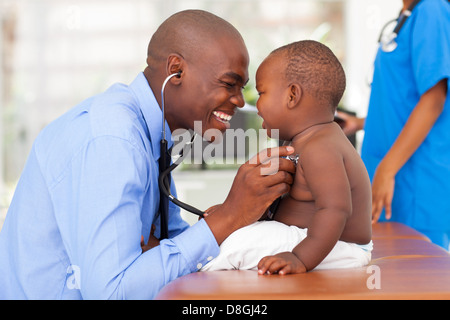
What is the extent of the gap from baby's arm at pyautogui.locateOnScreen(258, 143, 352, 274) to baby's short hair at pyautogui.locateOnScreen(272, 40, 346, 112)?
0.20 m

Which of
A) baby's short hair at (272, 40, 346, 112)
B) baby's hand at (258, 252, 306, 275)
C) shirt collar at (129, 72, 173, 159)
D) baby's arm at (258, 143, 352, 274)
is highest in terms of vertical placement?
baby's short hair at (272, 40, 346, 112)

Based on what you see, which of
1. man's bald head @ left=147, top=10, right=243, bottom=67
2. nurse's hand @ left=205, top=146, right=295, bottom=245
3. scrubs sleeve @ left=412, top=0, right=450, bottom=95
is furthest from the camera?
scrubs sleeve @ left=412, top=0, right=450, bottom=95

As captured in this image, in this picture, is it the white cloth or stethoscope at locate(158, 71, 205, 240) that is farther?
stethoscope at locate(158, 71, 205, 240)

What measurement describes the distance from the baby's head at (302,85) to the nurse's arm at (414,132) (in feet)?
1.84

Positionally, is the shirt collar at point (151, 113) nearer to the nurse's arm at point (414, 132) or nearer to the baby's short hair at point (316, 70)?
the baby's short hair at point (316, 70)

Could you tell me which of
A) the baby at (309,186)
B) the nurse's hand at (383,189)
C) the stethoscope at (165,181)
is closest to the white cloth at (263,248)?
the baby at (309,186)

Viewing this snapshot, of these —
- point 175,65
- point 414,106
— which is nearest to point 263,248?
point 175,65

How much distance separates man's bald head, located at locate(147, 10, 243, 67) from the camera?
1.37 m

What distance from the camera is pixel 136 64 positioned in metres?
5.73

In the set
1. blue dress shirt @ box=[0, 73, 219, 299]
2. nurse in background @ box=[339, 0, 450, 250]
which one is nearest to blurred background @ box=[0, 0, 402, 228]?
nurse in background @ box=[339, 0, 450, 250]

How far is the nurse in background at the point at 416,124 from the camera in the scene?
5.92 ft

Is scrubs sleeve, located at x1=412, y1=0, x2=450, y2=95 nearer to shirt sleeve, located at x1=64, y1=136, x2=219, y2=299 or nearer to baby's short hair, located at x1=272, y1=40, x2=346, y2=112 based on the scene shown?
baby's short hair, located at x1=272, y1=40, x2=346, y2=112
